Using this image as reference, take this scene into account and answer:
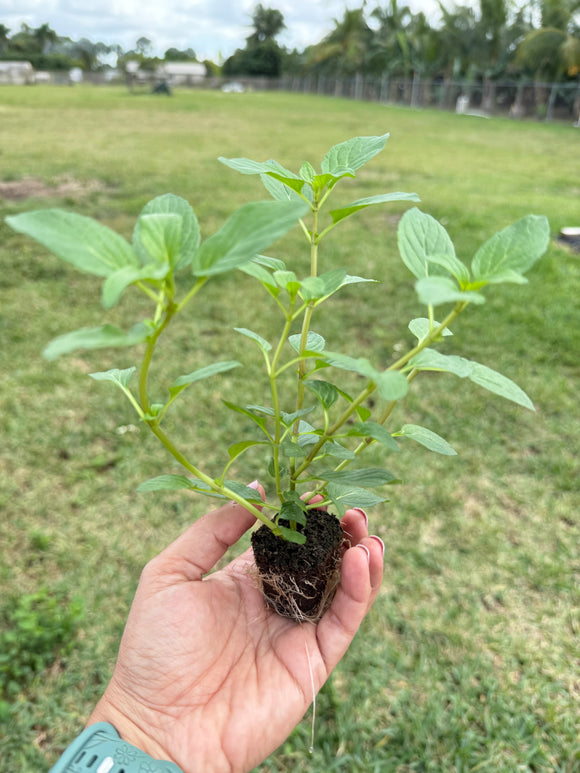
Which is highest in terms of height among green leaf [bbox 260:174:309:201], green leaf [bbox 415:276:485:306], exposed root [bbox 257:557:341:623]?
green leaf [bbox 260:174:309:201]

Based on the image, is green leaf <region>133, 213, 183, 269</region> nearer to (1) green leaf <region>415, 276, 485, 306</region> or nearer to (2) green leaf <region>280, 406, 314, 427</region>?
(1) green leaf <region>415, 276, 485, 306</region>

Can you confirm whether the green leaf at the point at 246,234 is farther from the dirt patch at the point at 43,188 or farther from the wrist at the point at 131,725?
the dirt patch at the point at 43,188

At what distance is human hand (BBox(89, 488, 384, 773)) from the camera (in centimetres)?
96

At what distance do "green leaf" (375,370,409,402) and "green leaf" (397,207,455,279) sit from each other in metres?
0.16

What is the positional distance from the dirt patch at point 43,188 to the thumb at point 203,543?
5045 mm

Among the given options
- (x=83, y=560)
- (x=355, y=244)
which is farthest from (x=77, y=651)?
(x=355, y=244)

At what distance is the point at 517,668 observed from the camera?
1.61 meters

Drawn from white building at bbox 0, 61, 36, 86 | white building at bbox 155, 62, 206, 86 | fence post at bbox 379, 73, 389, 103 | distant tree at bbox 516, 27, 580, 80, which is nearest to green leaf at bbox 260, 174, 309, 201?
distant tree at bbox 516, 27, 580, 80

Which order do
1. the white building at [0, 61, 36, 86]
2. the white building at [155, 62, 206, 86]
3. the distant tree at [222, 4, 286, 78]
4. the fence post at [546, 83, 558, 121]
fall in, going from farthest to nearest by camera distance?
1. the distant tree at [222, 4, 286, 78]
2. the white building at [155, 62, 206, 86]
3. the white building at [0, 61, 36, 86]
4. the fence post at [546, 83, 558, 121]

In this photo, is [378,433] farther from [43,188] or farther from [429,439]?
[43,188]

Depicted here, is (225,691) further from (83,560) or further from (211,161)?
(211,161)

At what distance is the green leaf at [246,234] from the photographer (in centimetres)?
49

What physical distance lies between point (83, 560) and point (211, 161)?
6.60m

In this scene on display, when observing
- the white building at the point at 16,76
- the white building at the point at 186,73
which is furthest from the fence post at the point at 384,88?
the white building at the point at 186,73
